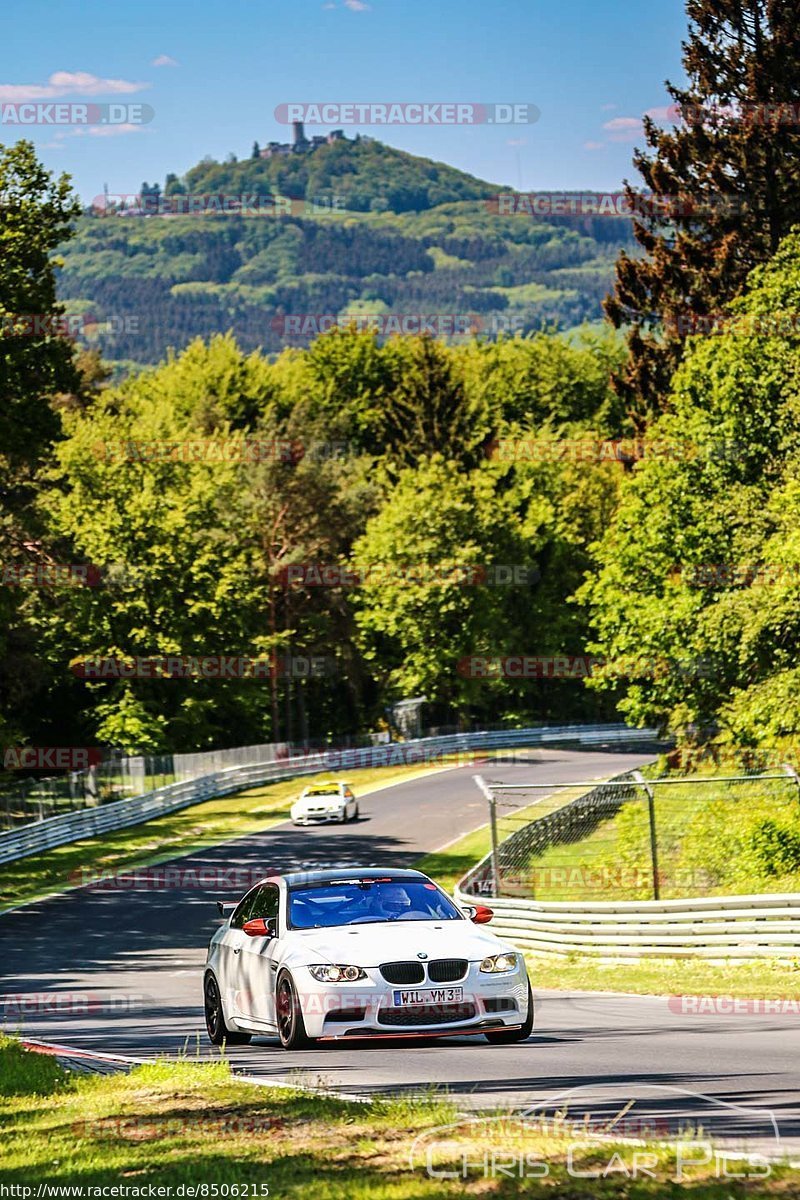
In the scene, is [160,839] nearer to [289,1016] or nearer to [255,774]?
[255,774]

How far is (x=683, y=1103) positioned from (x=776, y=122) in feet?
141

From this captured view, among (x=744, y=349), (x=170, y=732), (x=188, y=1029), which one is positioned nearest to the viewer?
(x=188, y=1029)

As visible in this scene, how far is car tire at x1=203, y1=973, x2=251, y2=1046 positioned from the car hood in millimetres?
1797

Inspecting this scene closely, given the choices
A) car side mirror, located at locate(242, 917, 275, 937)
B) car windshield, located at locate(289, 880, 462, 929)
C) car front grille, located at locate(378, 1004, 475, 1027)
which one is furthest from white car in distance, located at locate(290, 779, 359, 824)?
car front grille, located at locate(378, 1004, 475, 1027)

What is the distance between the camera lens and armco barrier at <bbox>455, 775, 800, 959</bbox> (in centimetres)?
1959

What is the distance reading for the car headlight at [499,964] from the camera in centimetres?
1185

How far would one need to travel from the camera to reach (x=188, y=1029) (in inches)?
649

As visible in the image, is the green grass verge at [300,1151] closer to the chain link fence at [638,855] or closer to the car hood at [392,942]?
the car hood at [392,942]

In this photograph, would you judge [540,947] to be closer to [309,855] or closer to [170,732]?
[309,855]

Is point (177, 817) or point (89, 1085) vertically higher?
point (89, 1085)

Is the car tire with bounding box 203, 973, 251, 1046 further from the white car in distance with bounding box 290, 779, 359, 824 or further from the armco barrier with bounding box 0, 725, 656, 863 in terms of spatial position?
the white car in distance with bounding box 290, 779, 359, 824

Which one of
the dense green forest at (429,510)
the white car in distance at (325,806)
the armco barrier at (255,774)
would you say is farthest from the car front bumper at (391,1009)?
the white car in distance at (325,806)

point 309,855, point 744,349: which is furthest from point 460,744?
point 744,349

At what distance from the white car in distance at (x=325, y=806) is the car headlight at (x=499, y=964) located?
38306 mm
